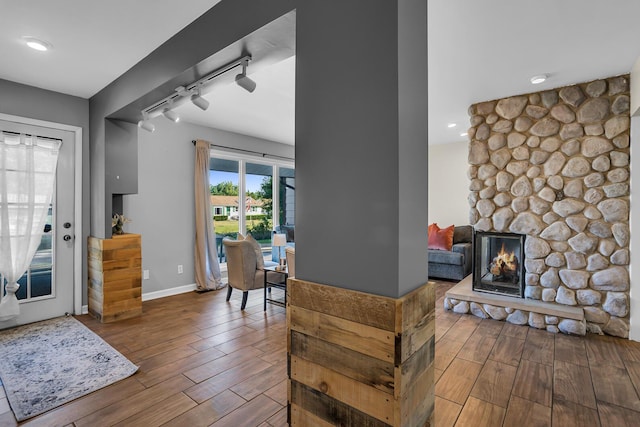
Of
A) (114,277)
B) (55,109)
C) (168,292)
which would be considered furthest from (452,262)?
(55,109)

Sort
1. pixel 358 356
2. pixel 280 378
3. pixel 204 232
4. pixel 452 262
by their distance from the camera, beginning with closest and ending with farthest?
1. pixel 358 356
2. pixel 280 378
3. pixel 204 232
4. pixel 452 262

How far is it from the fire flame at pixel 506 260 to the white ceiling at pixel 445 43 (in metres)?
1.83

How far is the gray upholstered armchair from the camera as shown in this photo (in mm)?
3756

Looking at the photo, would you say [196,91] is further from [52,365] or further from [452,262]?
[452,262]

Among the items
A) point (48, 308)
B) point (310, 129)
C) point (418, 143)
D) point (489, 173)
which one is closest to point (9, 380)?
point (48, 308)

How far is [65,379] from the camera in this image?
2.27 metres

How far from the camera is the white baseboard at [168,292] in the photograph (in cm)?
420

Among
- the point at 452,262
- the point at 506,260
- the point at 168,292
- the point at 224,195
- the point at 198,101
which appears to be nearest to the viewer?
the point at 198,101

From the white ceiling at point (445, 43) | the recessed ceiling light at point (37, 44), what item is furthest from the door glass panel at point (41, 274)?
the recessed ceiling light at point (37, 44)

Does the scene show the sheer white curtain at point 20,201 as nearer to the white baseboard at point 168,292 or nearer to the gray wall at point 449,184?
the white baseboard at point 168,292

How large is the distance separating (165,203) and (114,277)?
133 cm

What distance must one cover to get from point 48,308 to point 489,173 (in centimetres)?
526

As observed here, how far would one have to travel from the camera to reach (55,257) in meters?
3.47

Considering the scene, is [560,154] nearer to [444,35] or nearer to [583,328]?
[583,328]
